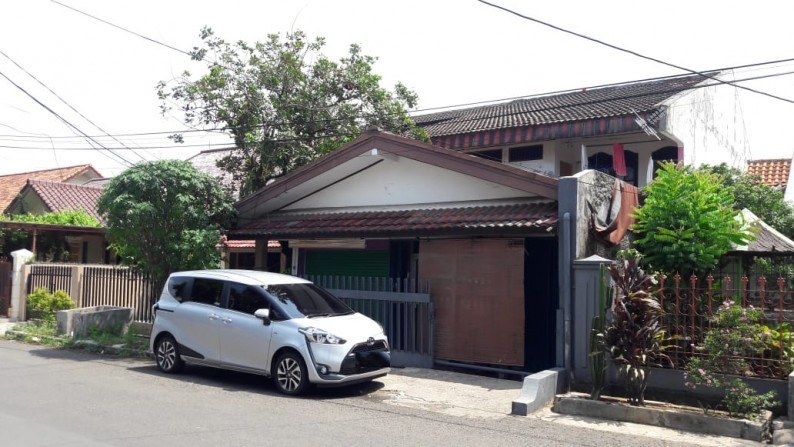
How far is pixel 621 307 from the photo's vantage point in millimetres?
8555

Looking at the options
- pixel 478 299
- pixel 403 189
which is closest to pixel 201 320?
pixel 478 299

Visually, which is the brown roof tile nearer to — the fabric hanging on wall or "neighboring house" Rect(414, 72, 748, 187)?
"neighboring house" Rect(414, 72, 748, 187)

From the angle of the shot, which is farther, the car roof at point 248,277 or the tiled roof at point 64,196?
the tiled roof at point 64,196

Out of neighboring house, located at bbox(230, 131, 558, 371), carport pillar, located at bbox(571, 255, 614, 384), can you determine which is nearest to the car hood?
neighboring house, located at bbox(230, 131, 558, 371)

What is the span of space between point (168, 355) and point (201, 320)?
110 centimetres

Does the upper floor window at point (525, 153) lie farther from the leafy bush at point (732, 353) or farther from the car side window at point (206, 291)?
the car side window at point (206, 291)

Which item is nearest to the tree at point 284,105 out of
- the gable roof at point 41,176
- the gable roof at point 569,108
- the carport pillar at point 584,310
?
the gable roof at point 569,108

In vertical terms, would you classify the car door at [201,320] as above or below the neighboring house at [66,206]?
below

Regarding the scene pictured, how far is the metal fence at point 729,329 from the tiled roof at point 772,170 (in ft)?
50.1

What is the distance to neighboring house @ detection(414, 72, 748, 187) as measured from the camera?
15.3 meters

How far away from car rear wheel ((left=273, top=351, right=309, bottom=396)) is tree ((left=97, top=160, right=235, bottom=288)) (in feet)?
15.3

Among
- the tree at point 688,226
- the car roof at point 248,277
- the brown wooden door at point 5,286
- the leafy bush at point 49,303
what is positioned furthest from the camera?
the brown wooden door at point 5,286

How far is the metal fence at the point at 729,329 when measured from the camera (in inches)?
317

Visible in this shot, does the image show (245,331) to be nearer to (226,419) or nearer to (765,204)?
(226,419)
